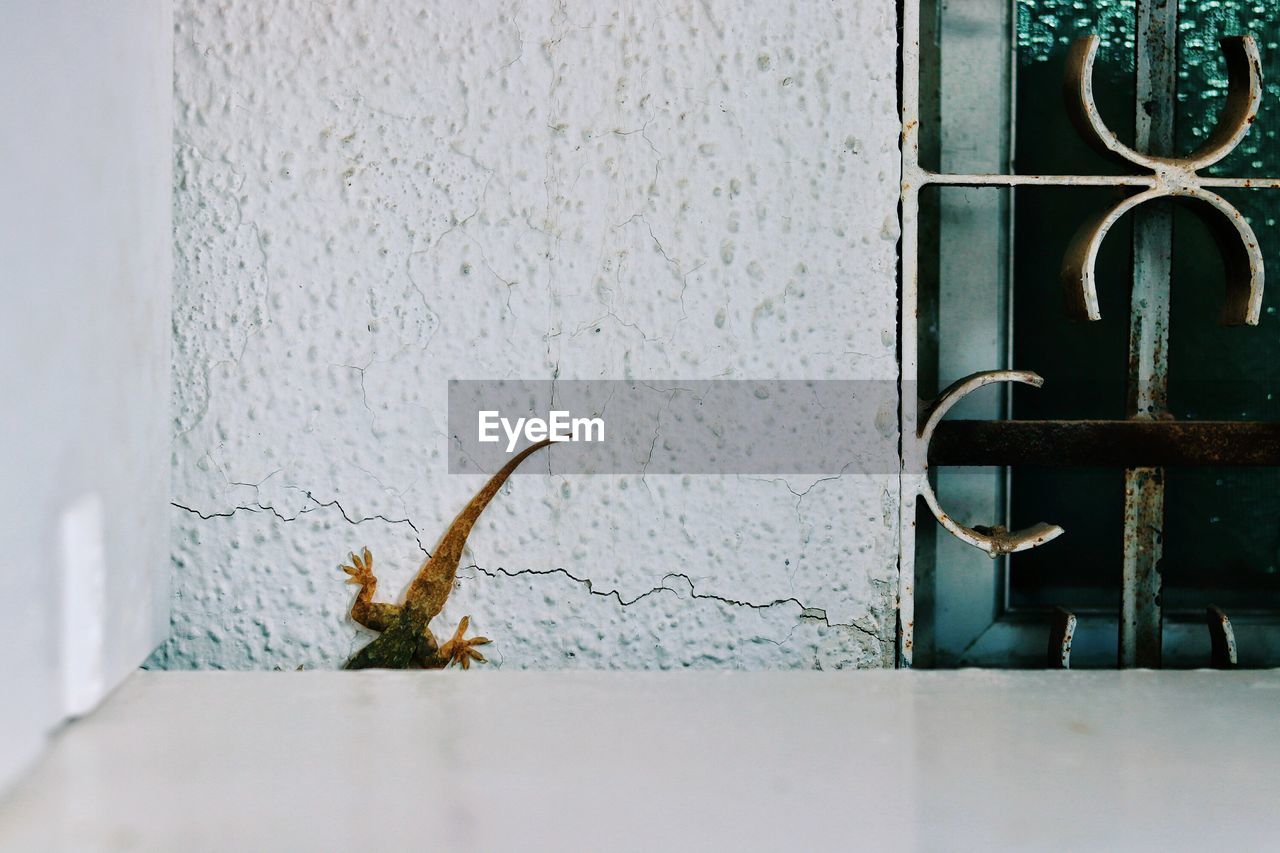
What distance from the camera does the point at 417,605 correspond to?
1.25 meters

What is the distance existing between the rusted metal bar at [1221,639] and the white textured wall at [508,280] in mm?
561

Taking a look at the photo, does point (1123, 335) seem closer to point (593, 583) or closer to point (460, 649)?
point (593, 583)

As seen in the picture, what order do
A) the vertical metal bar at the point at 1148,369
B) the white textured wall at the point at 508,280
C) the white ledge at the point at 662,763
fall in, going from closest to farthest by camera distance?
the white ledge at the point at 662,763
the white textured wall at the point at 508,280
the vertical metal bar at the point at 1148,369

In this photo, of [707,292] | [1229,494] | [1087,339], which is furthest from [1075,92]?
[1229,494]

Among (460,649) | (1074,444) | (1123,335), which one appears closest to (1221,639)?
(1074,444)

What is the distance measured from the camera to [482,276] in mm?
1237

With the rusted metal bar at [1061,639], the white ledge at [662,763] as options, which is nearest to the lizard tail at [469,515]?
the white ledge at [662,763]

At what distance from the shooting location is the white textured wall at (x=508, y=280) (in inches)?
48.3

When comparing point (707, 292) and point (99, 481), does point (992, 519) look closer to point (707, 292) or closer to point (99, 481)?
point (707, 292)

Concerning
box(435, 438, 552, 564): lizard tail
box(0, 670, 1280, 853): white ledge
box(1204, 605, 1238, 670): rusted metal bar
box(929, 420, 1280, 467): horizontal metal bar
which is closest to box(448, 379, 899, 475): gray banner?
box(435, 438, 552, 564): lizard tail

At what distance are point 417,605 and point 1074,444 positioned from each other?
926 millimetres

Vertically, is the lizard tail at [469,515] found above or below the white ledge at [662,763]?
above

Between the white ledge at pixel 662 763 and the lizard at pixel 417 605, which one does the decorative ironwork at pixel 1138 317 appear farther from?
the lizard at pixel 417 605

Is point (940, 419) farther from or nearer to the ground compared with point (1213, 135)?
nearer to the ground
